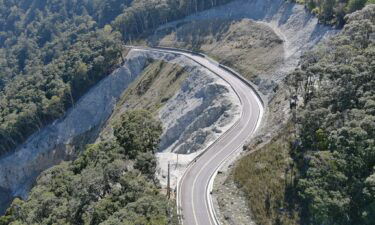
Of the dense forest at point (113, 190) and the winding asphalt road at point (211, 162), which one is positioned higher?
the dense forest at point (113, 190)

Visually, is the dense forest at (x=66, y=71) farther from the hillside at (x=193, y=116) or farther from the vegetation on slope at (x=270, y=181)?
the vegetation on slope at (x=270, y=181)

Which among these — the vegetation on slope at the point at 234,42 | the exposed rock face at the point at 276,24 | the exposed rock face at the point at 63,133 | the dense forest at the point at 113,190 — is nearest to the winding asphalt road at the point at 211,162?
the exposed rock face at the point at 276,24

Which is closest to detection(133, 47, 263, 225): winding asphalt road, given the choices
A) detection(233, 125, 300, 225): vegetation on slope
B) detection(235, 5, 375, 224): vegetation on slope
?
detection(233, 125, 300, 225): vegetation on slope

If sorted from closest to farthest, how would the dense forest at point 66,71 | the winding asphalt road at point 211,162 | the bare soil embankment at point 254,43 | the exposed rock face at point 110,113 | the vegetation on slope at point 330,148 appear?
the vegetation on slope at point 330,148 < the winding asphalt road at point 211,162 < the bare soil embankment at point 254,43 < the exposed rock face at point 110,113 < the dense forest at point 66,71

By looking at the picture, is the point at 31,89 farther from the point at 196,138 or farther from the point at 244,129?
the point at 244,129

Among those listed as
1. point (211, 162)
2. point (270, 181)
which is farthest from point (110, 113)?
point (270, 181)

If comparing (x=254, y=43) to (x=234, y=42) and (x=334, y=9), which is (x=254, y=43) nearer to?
(x=234, y=42)

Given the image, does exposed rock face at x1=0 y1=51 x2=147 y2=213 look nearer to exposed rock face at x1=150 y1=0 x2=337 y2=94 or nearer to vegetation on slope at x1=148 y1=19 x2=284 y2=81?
vegetation on slope at x1=148 y1=19 x2=284 y2=81
